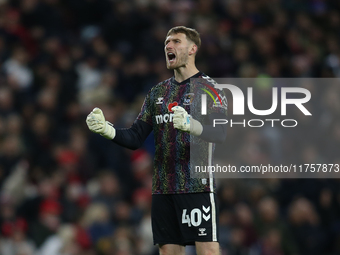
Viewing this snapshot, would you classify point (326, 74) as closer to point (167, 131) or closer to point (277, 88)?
point (277, 88)

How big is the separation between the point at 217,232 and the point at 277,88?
5.32 metres

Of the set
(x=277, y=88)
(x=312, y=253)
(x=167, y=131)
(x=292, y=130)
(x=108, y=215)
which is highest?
(x=277, y=88)

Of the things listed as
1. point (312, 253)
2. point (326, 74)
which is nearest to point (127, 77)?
point (326, 74)

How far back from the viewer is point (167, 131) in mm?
4922

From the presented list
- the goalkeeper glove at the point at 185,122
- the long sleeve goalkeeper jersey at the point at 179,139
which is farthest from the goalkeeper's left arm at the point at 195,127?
the long sleeve goalkeeper jersey at the point at 179,139

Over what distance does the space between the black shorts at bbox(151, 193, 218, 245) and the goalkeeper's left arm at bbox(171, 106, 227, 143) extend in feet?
1.65

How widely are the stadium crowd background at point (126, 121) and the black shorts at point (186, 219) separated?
295 centimetres

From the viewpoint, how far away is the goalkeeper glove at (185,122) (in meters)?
4.47

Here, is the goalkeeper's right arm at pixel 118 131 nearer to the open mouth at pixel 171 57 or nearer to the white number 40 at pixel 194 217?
the open mouth at pixel 171 57

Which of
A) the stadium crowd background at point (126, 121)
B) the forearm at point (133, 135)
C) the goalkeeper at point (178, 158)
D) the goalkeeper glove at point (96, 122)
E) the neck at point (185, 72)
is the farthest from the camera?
the stadium crowd background at point (126, 121)

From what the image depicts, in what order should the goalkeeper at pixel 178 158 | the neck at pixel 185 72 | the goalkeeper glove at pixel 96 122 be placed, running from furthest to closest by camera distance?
the neck at pixel 185 72, the goalkeeper at pixel 178 158, the goalkeeper glove at pixel 96 122

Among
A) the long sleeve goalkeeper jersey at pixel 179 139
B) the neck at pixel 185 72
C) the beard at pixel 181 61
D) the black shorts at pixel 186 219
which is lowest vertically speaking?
the black shorts at pixel 186 219

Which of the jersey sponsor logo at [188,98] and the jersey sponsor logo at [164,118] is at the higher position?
the jersey sponsor logo at [188,98]

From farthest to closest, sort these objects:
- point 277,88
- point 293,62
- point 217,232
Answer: point 293,62
point 277,88
point 217,232
